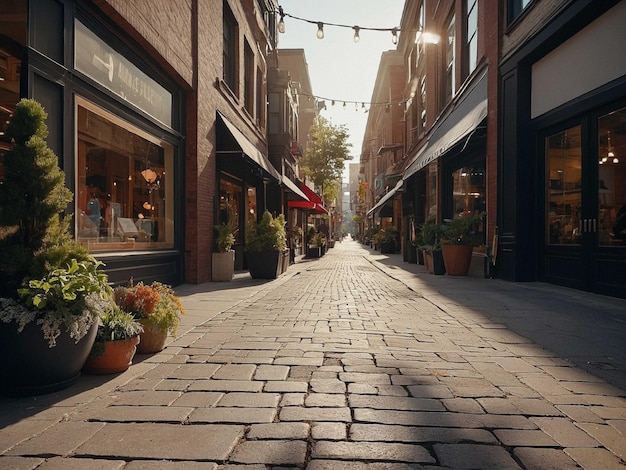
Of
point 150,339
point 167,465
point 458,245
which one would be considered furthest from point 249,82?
point 167,465

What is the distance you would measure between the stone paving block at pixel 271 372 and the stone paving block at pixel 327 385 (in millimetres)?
278

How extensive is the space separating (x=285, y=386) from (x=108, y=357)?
149 centimetres

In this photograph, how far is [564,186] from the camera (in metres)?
8.70

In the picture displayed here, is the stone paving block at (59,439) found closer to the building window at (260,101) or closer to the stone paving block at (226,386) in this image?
the stone paving block at (226,386)

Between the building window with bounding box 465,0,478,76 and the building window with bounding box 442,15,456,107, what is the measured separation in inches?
50.1

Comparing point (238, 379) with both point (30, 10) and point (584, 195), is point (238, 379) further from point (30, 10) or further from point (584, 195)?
point (584, 195)

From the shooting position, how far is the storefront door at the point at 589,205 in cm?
722

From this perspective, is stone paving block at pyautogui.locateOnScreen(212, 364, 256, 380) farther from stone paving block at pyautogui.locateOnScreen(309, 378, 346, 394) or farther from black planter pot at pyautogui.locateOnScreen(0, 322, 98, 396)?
black planter pot at pyautogui.locateOnScreen(0, 322, 98, 396)

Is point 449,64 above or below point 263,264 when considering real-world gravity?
above

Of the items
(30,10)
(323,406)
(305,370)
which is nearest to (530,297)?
(305,370)

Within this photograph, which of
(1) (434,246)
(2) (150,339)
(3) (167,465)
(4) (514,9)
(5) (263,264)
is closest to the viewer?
(3) (167,465)

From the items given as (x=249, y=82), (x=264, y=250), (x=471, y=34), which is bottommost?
(x=264, y=250)

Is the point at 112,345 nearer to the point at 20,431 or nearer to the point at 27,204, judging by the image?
the point at 20,431

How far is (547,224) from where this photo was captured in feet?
30.6
